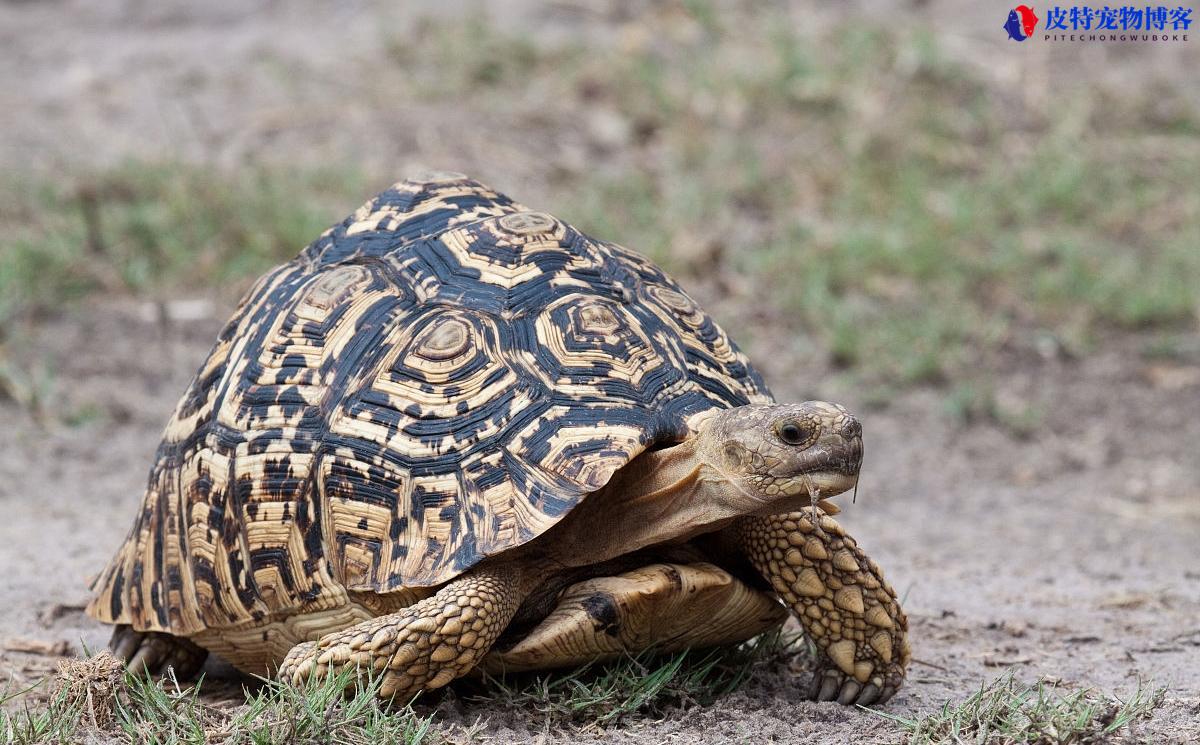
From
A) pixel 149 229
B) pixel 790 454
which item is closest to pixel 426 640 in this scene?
pixel 790 454

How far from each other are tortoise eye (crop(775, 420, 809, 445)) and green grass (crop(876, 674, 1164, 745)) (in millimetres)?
581

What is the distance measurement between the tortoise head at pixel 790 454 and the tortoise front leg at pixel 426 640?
516mm

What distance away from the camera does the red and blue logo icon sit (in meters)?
8.72

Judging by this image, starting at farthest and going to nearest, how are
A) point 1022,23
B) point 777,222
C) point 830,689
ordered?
point 1022,23 → point 777,222 → point 830,689

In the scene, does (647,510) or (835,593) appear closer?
(647,510)

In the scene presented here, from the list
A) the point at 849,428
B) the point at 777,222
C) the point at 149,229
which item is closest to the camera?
the point at 849,428

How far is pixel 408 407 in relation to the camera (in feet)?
8.91

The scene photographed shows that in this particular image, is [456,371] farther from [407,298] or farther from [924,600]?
[924,600]

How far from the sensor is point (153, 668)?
3197 millimetres

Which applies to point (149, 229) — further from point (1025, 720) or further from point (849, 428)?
point (1025, 720)

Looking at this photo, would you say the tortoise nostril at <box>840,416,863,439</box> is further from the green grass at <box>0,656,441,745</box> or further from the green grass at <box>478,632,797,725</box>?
the green grass at <box>0,656,441,745</box>

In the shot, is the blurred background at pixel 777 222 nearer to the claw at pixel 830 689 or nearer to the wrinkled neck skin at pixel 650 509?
the claw at pixel 830 689

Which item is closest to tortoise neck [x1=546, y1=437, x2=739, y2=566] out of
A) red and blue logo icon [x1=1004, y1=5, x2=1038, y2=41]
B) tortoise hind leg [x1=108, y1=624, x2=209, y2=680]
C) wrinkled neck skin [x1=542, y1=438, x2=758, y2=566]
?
wrinkled neck skin [x1=542, y1=438, x2=758, y2=566]

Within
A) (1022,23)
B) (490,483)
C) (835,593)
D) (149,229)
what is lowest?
(835,593)
